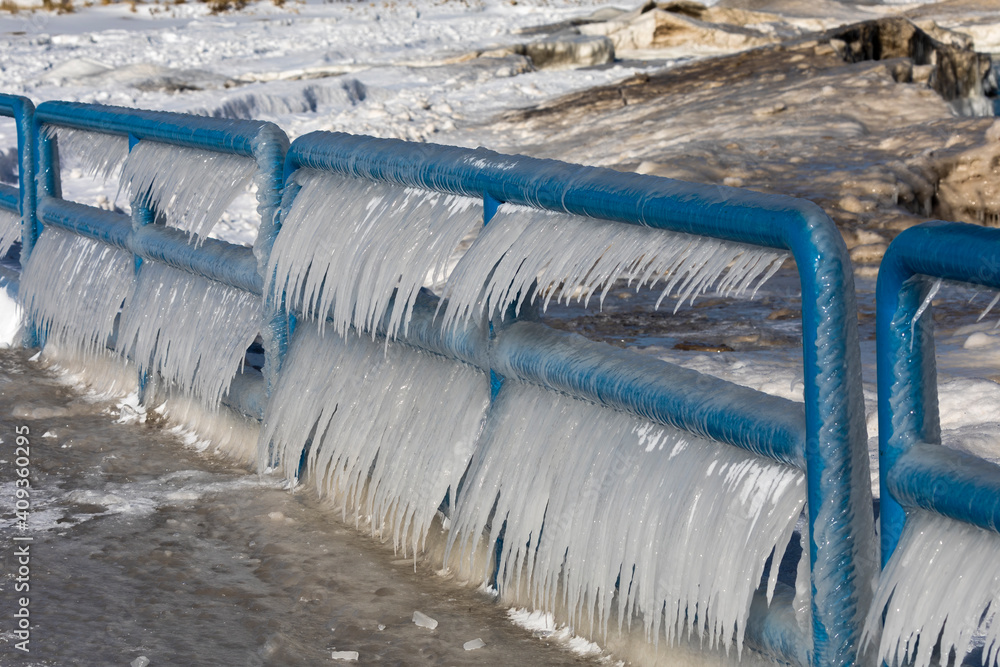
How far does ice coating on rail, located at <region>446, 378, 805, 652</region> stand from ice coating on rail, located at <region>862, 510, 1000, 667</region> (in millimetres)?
217

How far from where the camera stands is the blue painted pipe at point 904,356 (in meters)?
1.58

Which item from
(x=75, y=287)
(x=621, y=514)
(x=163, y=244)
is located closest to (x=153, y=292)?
(x=163, y=244)

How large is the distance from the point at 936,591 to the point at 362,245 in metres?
1.64

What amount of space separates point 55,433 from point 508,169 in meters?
2.25

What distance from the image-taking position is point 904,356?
5.42 feet

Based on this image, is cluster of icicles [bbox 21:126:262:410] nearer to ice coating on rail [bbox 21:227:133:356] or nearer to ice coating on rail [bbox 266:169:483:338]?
ice coating on rail [bbox 21:227:133:356]

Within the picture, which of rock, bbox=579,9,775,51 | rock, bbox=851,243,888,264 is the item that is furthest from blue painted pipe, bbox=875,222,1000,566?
rock, bbox=579,9,775,51

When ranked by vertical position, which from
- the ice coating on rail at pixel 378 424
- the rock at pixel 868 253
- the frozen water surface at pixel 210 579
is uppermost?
the ice coating on rail at pixel 378 424

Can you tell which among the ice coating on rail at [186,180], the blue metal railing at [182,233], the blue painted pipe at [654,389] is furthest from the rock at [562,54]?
the blue painted pipe at [654,389]

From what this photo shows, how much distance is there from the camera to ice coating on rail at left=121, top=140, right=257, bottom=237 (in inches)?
134

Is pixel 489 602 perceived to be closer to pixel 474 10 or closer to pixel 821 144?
pixel 821 144

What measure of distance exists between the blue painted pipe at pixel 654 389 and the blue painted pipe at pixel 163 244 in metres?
1.19

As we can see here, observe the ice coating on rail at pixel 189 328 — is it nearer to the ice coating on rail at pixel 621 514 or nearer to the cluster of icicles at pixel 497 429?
the cluster of icicles at pixel 497 429

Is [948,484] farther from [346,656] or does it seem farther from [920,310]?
[346,656]
